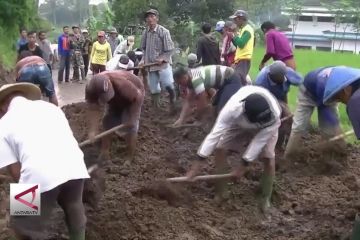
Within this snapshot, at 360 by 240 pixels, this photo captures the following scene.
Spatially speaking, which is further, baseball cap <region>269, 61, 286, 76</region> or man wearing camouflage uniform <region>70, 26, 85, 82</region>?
man wearing camouflage uniform <region>70, 26, 85, 82</region>

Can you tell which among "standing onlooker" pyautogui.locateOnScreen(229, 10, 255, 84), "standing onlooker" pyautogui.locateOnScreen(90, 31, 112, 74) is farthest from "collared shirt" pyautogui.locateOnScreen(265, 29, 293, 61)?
"standing onlooker" pyautogui.locateOnScreen(90, 31, 112, 74)

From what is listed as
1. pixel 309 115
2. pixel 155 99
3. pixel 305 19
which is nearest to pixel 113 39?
pixel 155 99

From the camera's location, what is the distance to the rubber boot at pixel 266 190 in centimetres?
590

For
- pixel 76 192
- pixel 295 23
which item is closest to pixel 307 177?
pixel 76 192

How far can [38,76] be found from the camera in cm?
752

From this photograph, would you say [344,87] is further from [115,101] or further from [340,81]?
[115,101]

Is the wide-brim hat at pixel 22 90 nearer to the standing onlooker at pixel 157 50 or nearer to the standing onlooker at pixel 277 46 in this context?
the standing onlooker at pixel 277 46

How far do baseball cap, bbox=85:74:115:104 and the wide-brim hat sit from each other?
88.7 inches

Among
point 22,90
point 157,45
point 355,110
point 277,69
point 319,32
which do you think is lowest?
point 319,32

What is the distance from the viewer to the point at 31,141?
350 cm

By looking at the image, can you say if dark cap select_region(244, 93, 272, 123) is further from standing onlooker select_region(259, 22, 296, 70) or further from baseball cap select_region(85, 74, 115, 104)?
standing onlooker select_region(259, 22, 296, 70)

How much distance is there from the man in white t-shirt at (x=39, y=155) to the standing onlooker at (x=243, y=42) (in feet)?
19.6

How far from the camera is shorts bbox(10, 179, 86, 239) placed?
3617 millimetres

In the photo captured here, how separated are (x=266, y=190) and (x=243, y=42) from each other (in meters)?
4.05
